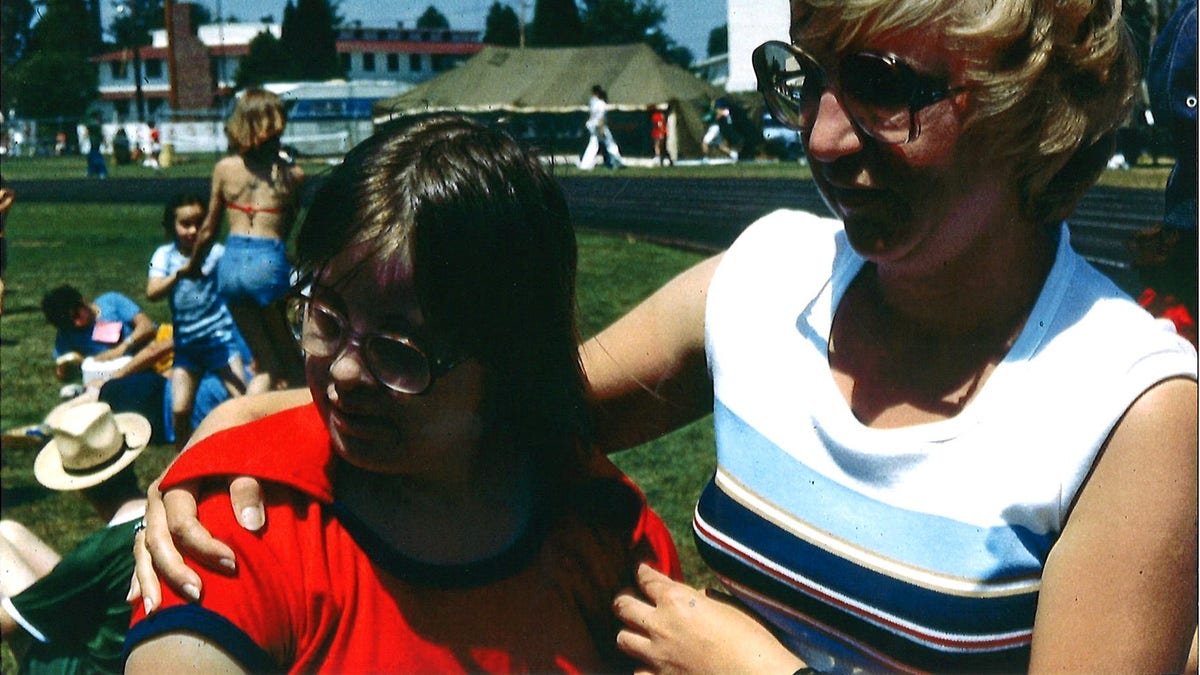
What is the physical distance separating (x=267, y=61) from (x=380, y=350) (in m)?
0.94

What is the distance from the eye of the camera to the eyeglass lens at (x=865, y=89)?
1.18m

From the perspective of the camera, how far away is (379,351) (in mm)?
1229

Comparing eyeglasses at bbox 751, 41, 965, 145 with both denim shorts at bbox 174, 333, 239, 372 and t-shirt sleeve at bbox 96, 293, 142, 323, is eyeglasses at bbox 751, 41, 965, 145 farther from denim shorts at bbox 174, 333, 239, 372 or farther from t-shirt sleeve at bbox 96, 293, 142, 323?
t-shirt sleeve at bbox 96, 293, 142, 323

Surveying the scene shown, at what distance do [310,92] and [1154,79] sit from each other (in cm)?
127

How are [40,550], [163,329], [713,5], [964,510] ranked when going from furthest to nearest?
[163,329] → [40,550] → [713,5] → [964,510]

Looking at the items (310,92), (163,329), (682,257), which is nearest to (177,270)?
(163,329)

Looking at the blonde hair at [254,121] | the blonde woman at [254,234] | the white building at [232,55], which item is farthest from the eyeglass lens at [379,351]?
the blonde woman at [254,234]

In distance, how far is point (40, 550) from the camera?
10.8ft

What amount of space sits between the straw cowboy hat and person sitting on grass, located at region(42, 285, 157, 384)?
3124mm

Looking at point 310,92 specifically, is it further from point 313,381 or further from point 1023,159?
point 1023,159

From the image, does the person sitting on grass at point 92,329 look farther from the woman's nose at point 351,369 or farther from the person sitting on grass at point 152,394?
the woman's nose at point 351,369

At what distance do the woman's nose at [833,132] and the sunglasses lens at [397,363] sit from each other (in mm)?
425

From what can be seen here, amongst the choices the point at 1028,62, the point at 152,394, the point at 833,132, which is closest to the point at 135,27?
the point at 833,132

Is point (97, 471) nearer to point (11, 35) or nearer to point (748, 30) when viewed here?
point (11, 35)
